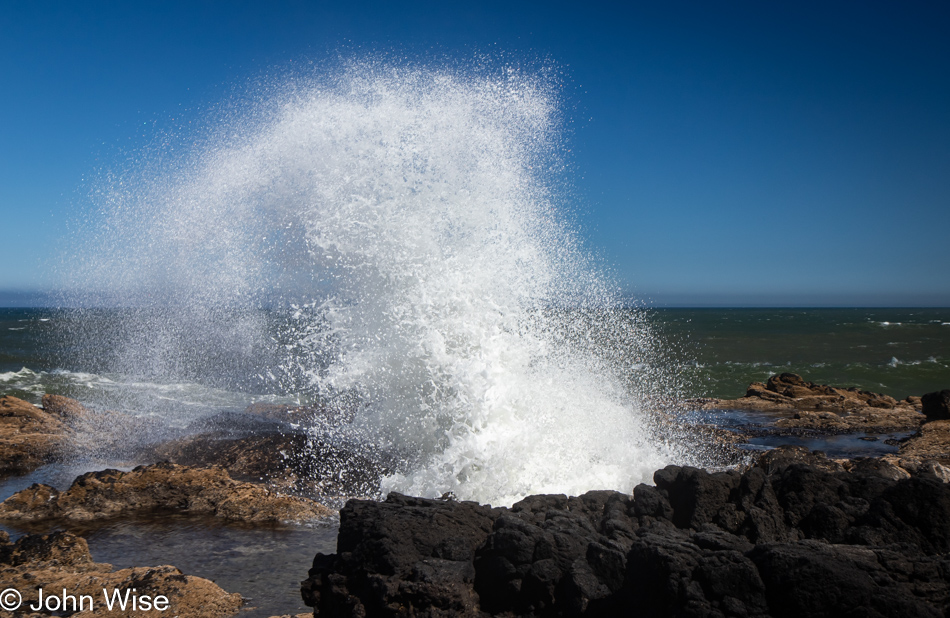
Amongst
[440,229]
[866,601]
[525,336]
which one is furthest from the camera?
[440,229]

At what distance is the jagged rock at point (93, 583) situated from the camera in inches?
164

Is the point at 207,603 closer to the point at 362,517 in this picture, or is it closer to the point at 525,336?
the point at 362,517

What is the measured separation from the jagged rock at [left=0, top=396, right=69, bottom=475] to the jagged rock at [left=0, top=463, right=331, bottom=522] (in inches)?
85.5

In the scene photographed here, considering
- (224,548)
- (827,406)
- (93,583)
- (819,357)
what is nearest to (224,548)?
(224,548)

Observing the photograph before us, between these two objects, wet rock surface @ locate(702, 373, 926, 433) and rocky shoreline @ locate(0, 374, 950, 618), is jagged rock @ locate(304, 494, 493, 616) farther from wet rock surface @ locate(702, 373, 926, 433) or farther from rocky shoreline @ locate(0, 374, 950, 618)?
wet rock surface @ locate(702, 373, 926, 433)

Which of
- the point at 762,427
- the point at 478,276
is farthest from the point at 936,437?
the point at 478,276

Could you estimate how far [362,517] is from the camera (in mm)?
4328

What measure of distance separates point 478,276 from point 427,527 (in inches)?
209

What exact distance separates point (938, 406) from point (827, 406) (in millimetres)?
4128

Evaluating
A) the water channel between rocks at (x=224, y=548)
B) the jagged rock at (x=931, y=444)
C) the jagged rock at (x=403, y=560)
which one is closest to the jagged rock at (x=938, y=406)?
the jagged rock at (x=931, y=444)

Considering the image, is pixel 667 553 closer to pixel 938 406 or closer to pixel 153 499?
pixel 153 499

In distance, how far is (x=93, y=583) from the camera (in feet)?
14.3

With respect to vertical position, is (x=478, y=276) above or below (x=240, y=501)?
above

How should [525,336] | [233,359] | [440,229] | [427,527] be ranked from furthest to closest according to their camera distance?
[233,359] → [440,229] → [525,336] → [427,527]
